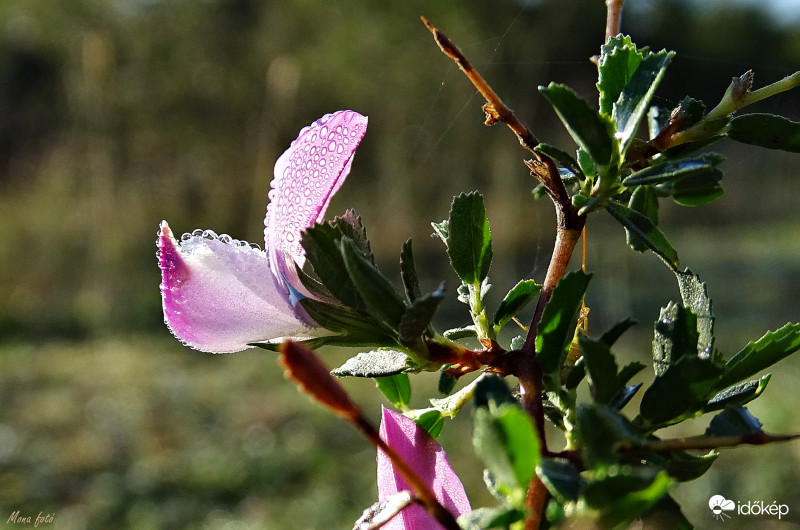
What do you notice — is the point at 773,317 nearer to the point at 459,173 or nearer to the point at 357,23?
the point at 459,173

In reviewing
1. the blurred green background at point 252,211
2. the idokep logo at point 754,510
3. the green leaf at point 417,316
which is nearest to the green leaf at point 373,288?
the green leaf at point 417,316

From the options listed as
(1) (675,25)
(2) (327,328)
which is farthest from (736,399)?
(1) (675,25)

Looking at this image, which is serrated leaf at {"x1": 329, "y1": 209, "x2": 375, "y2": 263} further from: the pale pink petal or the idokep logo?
the idokep logo

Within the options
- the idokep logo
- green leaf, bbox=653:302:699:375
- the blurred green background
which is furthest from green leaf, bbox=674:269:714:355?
the idokep logo

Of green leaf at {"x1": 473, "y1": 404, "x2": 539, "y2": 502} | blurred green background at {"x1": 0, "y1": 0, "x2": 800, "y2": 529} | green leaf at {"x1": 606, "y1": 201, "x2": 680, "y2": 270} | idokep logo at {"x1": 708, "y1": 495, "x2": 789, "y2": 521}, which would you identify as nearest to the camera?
green leaf at {"x1": 473, "y1": 404, "x2": 539, "y2": 502}

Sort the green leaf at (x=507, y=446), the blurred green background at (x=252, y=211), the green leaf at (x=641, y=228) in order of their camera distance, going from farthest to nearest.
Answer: the blurred green background at (x=252, y=211) → the green leaf at (x=641, y=228) → the green leaf at (x=507, y=446)

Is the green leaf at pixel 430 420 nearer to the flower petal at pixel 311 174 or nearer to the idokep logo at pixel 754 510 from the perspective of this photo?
the flower petal at pixel 311 174
